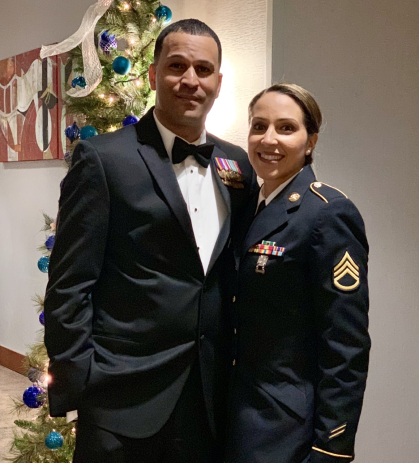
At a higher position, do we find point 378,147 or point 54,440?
point 378,147

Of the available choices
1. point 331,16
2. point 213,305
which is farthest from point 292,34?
point 213,305

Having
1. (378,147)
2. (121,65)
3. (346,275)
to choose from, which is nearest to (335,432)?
(346,275)

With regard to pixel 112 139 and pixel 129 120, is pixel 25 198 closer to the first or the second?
pixel 129 120

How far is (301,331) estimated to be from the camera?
1412mm

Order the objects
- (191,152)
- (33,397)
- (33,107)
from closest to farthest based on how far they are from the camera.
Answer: (191,152), (33,397), (33,107)

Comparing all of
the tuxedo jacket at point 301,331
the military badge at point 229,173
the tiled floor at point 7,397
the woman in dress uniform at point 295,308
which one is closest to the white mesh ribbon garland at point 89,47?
the military badge at point 229,173

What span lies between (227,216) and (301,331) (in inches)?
15.4

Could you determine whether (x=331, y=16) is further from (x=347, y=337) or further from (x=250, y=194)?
(x=347, y=337)

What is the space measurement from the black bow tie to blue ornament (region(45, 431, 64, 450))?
1345 millimetres

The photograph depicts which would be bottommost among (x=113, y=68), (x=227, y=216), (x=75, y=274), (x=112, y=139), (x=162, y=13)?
(x=75, y=274)

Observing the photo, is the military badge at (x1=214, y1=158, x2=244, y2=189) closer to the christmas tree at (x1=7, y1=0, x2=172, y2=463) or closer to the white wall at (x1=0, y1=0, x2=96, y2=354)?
the christmas tree at (x1=7, y1=0, x2=172, y2=463)

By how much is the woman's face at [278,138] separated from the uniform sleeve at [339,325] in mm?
212

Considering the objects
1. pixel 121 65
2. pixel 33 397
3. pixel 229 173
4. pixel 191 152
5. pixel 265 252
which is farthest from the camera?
pixel 33 397

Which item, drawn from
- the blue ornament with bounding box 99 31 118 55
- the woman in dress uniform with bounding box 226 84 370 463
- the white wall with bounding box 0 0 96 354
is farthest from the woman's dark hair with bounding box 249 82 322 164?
the white wall with bounding box 0 0 96 354
